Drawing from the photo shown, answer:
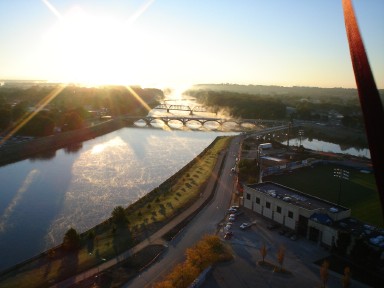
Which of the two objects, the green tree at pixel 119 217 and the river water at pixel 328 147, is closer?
the green tree at pixel 119 217

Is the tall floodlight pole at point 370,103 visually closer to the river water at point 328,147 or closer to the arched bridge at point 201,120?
the river water at point 328,147

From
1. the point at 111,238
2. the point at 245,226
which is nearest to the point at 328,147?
the point at 245,226

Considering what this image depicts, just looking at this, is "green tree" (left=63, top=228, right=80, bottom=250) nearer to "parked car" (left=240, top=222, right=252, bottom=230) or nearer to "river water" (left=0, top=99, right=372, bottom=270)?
"river water" (left=0, top=99, right=372, bottom=270)

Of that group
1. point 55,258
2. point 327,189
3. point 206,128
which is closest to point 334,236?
point 327,189

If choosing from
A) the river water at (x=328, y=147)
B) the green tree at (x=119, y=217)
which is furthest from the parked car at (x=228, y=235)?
the river water at (x=328, y=147)

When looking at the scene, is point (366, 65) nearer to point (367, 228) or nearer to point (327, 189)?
point (367, 228)

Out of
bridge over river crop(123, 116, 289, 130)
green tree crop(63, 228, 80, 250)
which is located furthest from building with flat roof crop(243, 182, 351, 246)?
bridge over river crop(123, 116, 289, 130)
